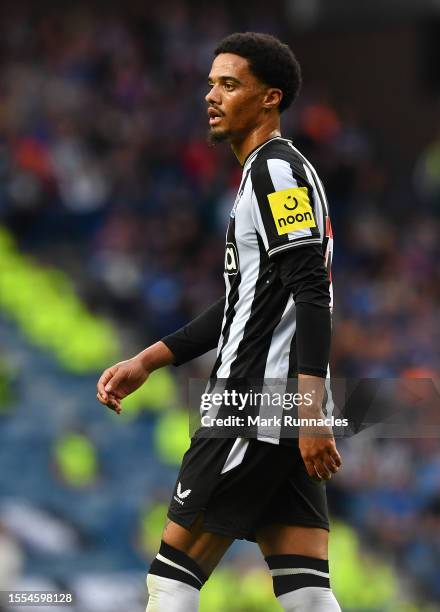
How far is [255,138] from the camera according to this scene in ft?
12.8

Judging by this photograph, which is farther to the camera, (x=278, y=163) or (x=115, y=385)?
(x=115, y=385)

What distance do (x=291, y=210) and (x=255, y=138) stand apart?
0.39m

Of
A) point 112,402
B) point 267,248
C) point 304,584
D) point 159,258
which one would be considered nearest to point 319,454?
point 304,584

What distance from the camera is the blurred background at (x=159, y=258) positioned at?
9297 millimetres

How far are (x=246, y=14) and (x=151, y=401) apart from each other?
6.40 meters

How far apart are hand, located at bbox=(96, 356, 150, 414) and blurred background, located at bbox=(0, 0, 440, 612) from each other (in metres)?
4.00

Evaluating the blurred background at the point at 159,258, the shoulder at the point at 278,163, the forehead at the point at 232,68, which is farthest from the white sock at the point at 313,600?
the blurred background at the point at 159,258

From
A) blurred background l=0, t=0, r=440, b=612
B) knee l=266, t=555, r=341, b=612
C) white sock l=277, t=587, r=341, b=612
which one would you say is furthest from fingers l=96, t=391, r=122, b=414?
blurred background l=0, t=0, r=440, b=612

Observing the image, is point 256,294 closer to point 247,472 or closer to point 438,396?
point 247,472

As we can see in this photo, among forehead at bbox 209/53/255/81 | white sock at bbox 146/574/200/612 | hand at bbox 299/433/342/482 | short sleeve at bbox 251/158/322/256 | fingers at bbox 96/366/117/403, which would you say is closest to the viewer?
hand at bbox 299/433/342/482

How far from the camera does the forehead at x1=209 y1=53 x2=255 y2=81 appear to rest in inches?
153

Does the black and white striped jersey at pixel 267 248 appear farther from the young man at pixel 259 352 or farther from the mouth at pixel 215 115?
the mouth at pixel 215 115

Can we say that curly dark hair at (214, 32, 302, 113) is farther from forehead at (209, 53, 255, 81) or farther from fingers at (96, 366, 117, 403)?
fingers at (96, 366, 117, 403)

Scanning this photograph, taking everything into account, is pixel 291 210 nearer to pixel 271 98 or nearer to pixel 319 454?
pixel 271 98
